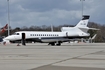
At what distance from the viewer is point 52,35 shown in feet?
160

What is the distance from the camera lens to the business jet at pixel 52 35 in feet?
157

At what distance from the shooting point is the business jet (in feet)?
157

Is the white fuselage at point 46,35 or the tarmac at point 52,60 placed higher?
the white fuselage at point 46,35

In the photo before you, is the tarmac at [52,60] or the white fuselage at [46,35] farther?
the white fuselage at [46,35]

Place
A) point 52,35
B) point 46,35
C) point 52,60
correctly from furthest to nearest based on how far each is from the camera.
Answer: point 52,35
point 46,35
point 52,60

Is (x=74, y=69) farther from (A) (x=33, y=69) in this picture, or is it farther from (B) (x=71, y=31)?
(B) (x=71, y=31)

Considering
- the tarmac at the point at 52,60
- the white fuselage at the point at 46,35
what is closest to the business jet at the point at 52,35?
the white fuselage at the point at 46,35

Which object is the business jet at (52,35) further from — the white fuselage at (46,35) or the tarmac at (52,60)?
the tarmac at (52,60)

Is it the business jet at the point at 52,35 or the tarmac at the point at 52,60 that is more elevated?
the business jet at the point at 52,35

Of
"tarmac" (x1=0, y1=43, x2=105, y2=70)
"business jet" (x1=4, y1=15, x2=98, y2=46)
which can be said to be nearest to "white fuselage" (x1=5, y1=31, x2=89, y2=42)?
"business jet" (x1=4, y1=15, x2=98, y2=46)

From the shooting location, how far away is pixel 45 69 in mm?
12289

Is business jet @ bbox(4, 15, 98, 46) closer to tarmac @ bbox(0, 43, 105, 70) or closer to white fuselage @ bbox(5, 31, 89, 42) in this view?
white fuselage @ bbox(5, 31, 89, 42)

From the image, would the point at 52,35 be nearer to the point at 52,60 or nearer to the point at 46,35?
the point at 46,35

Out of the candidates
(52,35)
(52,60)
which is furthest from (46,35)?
(52,60)
